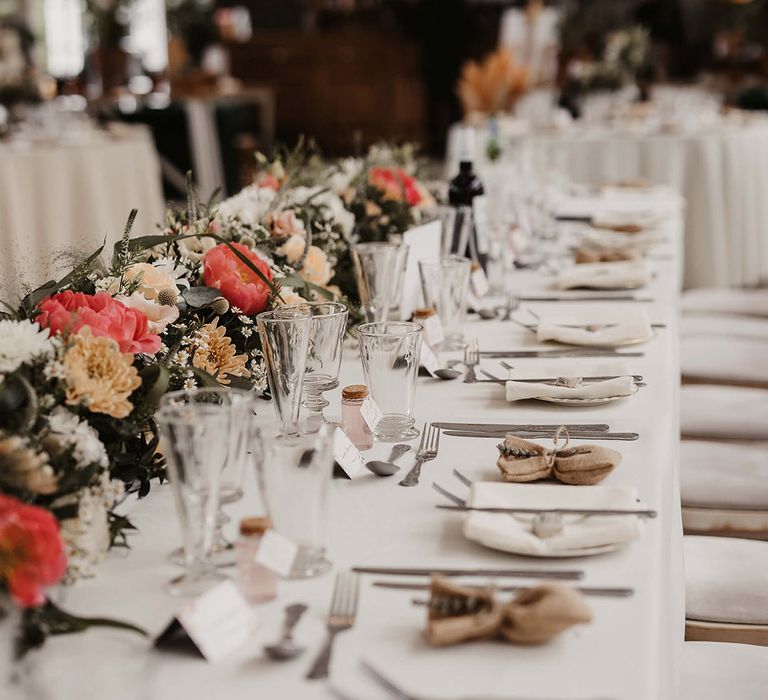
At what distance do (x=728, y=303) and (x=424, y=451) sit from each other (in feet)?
7.86

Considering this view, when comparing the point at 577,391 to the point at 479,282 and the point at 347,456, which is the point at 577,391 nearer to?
the point at 347,456

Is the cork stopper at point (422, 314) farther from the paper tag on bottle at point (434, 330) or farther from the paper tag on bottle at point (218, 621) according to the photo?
the paper tag on bottle at point (218, 621)

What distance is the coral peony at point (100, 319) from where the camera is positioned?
1175mm

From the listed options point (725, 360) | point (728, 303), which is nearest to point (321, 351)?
point (725, 360)

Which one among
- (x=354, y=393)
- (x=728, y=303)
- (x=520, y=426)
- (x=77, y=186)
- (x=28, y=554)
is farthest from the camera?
(x=77, y=186)

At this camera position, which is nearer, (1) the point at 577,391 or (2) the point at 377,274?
(1) the point at 577,391

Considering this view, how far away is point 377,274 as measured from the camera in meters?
1.82

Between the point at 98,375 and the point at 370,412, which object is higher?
the point at 98,375

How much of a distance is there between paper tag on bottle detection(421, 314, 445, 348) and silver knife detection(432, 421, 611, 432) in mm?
364

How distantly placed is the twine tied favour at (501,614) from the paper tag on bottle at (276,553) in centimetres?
15

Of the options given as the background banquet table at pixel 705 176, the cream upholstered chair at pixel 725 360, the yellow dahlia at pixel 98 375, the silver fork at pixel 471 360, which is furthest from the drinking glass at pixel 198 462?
the background banquet table at pixel 705 176

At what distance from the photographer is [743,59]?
11070mm

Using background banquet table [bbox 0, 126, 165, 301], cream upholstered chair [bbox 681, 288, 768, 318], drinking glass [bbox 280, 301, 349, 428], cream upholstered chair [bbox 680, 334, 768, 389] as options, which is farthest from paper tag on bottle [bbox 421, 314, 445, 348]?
background banquet table [bbox 0, 126, 165, 301]

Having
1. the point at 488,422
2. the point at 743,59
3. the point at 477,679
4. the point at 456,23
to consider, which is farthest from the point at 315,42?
the point at 477,679
